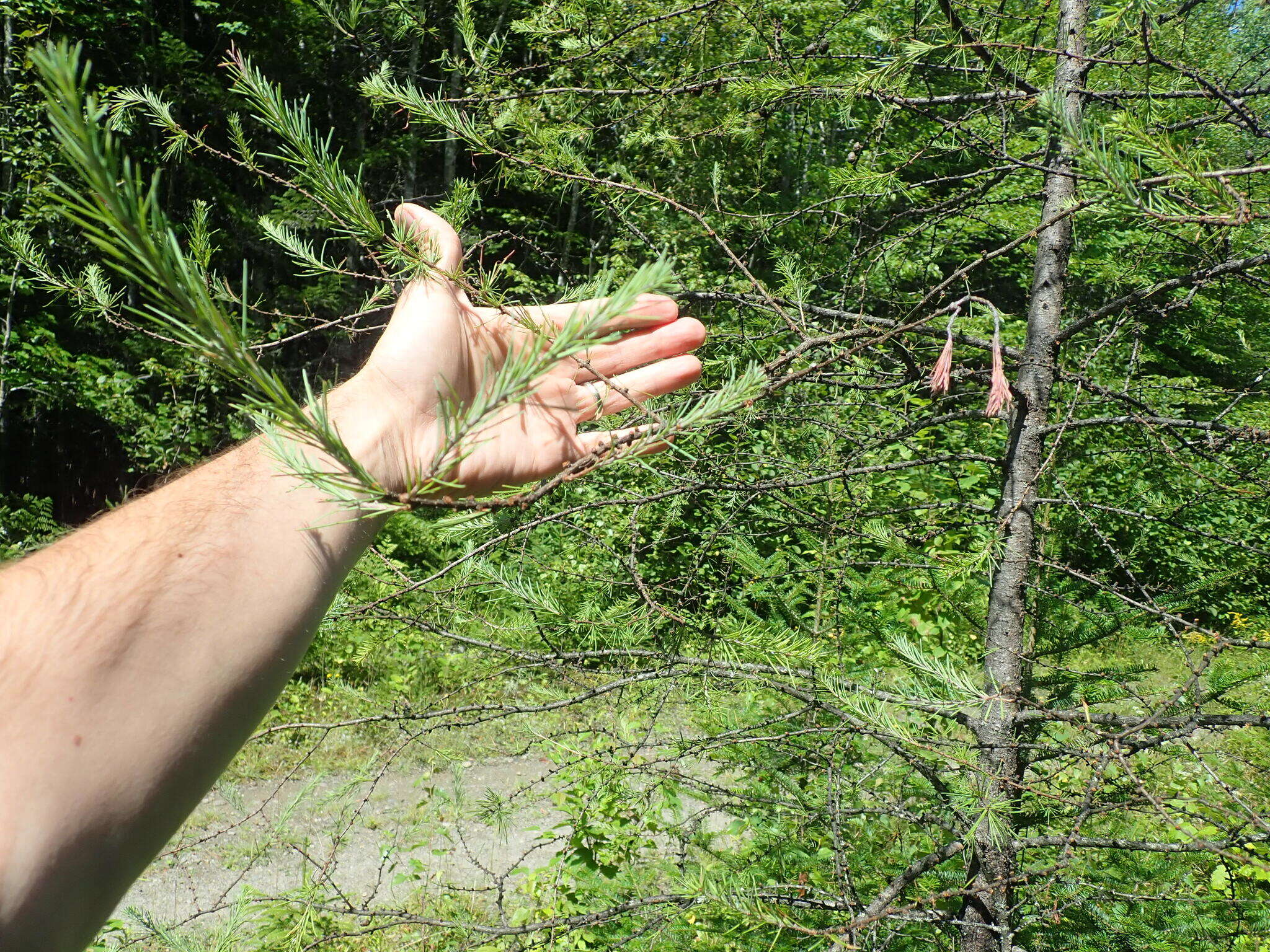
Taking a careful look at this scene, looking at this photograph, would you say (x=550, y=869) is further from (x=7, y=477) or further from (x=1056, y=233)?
(x=7, y=477)

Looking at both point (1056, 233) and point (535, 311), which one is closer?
point (535, 311)

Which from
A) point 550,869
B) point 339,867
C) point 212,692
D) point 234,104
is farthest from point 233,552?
point 234,104

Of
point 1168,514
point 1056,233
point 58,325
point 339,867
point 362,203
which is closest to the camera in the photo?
point 362,203

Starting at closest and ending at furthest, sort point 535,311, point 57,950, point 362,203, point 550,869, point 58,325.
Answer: point 57,950 < point 362,203 < point 535,311 < point 550,869 < point 58,325

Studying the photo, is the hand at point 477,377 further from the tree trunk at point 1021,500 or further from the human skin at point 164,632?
the tree trunk at point 1021,500

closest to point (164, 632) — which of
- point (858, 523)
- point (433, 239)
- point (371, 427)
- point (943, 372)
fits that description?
point (371, 427)

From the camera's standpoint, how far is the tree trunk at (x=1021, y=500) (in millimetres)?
1572

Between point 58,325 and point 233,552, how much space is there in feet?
26.3

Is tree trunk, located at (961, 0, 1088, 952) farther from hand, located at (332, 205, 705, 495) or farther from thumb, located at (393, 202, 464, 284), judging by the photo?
thumb, located at (393, 202, 464, 284)

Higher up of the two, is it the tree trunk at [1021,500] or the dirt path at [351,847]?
the tree trunk at [1021,500]

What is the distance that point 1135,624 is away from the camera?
1.88 meters

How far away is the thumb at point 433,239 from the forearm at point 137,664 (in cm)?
35

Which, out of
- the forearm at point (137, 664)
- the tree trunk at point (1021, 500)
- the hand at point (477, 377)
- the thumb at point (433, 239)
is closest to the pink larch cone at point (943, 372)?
the hand at point (477, 377)

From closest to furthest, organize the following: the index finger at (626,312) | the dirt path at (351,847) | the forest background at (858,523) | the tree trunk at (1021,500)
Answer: the index finger at (626,312), the forest background at (858,523), the tree trunk at (1021,500), the dirt path at (351,847)
